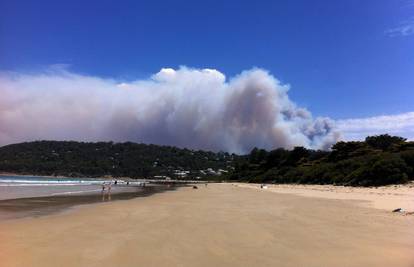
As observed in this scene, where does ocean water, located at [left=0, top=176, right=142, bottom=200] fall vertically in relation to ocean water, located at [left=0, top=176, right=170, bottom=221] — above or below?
above

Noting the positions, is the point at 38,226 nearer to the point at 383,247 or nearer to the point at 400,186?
the point at 383,247

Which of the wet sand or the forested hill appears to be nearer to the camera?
the wet sand

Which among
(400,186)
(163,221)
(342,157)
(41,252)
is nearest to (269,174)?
(342,157)

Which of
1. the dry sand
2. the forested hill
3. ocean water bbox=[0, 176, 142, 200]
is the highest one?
the forested hill

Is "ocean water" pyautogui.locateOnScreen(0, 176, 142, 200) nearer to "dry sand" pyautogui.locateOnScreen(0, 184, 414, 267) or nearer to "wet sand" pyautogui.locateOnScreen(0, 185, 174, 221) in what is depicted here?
"wet sand" pyautogui.locateOnScreen(0, 185, 174, 221)

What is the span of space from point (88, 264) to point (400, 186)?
33.6m

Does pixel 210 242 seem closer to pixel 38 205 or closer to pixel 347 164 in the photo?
pixel 38 205

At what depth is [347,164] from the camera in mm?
62375

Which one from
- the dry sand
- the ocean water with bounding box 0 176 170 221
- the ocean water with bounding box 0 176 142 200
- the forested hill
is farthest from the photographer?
the forested hill

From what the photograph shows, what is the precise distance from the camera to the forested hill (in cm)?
4238

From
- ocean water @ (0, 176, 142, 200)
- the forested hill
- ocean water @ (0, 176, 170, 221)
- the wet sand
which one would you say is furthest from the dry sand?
the forested hill

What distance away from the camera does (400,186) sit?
3672 cm

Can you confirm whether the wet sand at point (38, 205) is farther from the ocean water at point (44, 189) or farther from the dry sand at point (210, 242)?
the dry sand at point (210, 242)

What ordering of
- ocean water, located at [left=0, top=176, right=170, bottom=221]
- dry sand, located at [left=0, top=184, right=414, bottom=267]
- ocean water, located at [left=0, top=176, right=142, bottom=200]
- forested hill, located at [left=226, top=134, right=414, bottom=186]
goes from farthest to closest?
forested hill, located at [left=226, top=134, right=414, bottom=186]
ocean water, located at [left=0, top=176, right=142, bottom=200]
ocean water, located at [left=0, top=176, right=170, bottom=221]
dry sand, located at [left=0, top=184, right=414, bottom=267]
